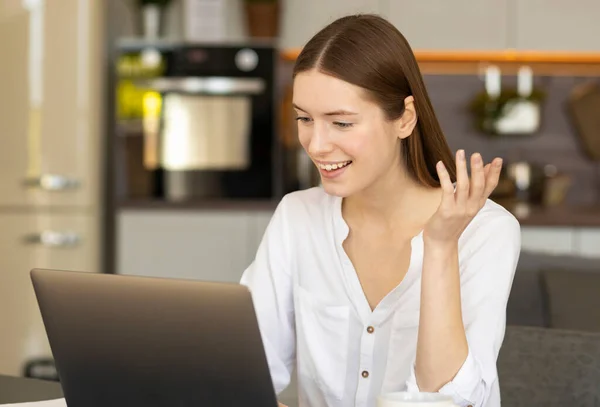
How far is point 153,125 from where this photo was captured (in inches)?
169

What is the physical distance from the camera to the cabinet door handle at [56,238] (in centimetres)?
420

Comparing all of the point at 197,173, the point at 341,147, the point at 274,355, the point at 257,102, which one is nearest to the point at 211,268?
the point at 197,173

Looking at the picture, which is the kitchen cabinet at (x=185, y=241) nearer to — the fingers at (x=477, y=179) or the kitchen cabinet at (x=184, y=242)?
the kitchen cabinet at (x=184, y=242)

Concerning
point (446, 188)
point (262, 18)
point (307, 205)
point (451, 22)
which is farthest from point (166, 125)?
point (446, 188)

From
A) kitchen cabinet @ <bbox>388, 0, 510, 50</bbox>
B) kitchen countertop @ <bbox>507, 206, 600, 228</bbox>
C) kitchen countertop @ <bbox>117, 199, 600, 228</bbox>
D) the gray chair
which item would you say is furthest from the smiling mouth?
kitchen cabinet @ <bbox>388, 0, 510, 50</bbox>

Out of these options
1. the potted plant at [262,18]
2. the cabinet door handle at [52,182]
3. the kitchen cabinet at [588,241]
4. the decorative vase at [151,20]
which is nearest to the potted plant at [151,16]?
the decorative vase at [151,20]

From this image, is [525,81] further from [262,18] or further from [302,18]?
[262,18]

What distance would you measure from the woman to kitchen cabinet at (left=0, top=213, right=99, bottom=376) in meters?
2.39

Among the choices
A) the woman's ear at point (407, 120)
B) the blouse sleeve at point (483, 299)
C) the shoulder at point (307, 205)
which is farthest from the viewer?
the shoulder at point (307, 205)

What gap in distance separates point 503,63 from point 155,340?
3810mm

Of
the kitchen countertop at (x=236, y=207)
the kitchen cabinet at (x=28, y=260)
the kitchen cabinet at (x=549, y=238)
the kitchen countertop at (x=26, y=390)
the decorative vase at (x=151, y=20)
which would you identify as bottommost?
the kitchen cabinet at (x=28, y=260)

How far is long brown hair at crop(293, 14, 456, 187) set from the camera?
1660 mm

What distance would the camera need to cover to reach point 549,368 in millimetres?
1782

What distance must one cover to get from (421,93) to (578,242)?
8.02 feet
